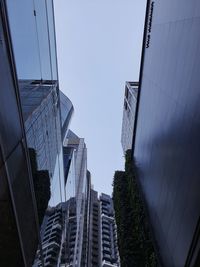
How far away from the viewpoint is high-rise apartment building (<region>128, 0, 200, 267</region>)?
12125 mm

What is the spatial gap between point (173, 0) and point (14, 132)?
39.2 feet

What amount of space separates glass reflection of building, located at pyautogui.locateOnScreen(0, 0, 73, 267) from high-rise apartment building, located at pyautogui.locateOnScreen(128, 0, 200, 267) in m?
5.67

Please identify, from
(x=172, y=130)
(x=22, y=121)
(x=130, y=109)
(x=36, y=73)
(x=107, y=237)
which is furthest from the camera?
(x=107, y=237)

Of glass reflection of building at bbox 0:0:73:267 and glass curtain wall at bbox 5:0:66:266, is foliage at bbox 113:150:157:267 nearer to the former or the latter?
glass curtain wall at bbox 5:0:66:266

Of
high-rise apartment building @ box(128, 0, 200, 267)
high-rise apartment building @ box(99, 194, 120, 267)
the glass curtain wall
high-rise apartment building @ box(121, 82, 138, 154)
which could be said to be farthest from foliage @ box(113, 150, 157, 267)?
high-rise apartment building @ box(99, 194, 120, 267)

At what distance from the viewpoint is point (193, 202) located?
37.9ft

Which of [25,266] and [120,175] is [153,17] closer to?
[120,175]

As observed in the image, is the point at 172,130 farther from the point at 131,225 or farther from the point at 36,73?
the point at 131,225

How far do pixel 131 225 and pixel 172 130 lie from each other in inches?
467

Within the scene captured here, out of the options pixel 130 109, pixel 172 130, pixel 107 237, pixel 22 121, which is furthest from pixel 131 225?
pixel 107 237

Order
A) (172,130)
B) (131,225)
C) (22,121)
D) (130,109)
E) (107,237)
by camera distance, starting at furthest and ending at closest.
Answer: (107,237)
(130,109)
(131,225)
(172,130)
(22,121)

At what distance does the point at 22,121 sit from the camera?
10523mm

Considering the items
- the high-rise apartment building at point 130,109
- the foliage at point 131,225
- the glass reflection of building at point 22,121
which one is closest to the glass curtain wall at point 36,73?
the glass reflection of building at point 22,121

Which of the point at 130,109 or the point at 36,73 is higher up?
the point at 36,73
